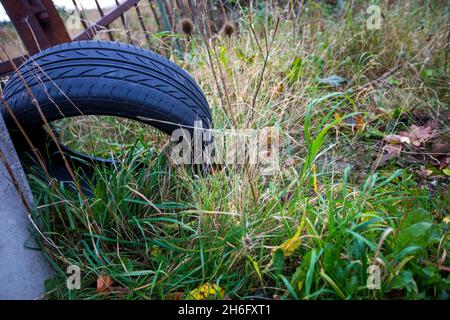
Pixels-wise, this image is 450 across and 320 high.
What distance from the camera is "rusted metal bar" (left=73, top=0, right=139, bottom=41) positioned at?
2.67 m

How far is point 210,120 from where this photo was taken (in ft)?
5.88

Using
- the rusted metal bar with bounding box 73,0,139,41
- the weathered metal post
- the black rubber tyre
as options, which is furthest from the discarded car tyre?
the rusted metal bar with bounding box 73,0,139,41

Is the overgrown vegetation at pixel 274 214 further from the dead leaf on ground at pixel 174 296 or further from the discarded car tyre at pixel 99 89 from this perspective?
the discarded car tyre at pixel 99 89

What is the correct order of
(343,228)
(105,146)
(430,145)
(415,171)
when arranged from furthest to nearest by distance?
(105,146), (430,145), (415,171), (343,228)

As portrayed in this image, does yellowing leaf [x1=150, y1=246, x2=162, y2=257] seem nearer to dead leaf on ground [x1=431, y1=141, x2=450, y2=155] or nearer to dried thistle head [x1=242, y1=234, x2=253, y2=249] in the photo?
dried thistle head [x1=242, y1=234, x2=253, y2=249]

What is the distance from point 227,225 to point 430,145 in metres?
1.44

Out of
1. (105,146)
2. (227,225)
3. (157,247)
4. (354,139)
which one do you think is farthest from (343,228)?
(105,146)

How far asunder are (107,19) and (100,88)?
1.75 metres

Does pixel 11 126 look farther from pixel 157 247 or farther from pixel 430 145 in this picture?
pixel 430 145

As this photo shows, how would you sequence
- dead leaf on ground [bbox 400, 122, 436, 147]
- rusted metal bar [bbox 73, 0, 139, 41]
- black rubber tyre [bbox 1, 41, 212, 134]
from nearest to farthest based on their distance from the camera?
black rubber tyre [bbox 1, 41, 212, 134], dead leaf on ground [bbox 400, 122, 436, 147], rusted metal bar [bbox 73, 0, 139, 41]

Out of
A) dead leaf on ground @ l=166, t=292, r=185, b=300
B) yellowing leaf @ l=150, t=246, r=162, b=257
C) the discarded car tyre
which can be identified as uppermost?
the discarded car tyre

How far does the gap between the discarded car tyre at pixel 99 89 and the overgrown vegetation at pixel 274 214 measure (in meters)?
0.23

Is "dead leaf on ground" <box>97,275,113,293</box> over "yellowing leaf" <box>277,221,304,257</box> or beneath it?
beneath

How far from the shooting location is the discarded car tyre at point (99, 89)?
1503mm
